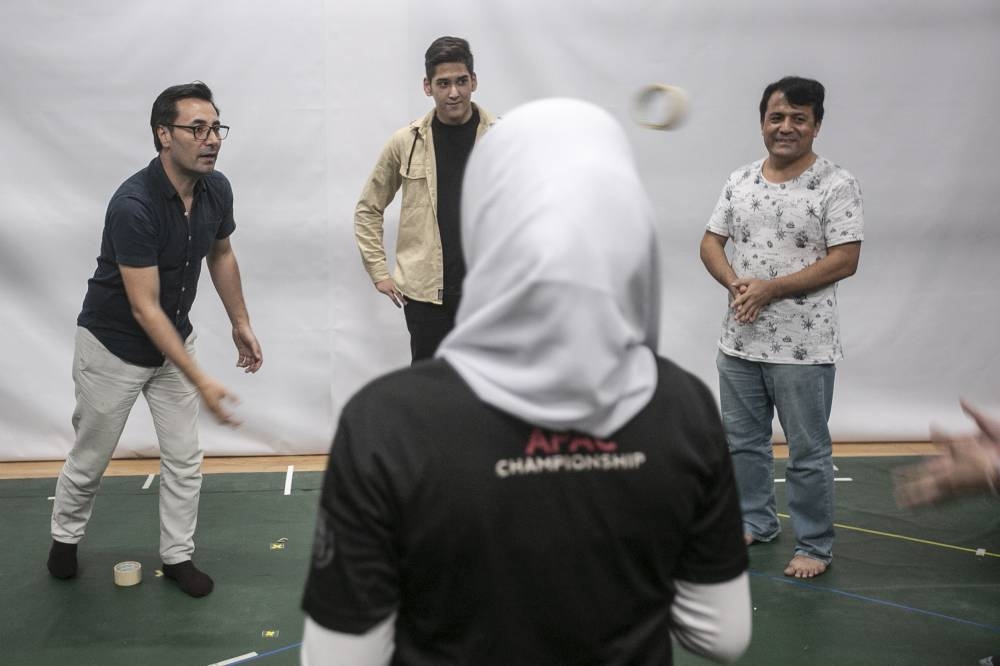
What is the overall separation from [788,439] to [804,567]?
43 centimetres

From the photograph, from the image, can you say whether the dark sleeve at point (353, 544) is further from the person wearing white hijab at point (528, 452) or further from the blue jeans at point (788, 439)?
the blue jeans at point (788, 439)

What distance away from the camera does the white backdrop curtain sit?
458 cm

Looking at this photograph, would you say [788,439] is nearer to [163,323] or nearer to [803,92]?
[803,92]

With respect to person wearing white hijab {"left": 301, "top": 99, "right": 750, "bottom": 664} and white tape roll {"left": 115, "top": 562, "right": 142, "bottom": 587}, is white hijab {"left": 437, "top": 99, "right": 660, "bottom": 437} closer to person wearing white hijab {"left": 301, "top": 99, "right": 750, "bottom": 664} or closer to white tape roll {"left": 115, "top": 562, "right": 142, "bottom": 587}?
person wearing white hijab {"left": 301, "top": 99, "right": 750, "bottom": 664}

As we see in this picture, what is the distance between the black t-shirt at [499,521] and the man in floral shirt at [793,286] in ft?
7.46

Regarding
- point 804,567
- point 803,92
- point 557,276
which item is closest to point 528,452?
point 557,276

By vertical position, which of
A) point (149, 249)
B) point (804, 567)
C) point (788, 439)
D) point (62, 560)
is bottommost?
point (62, 560)

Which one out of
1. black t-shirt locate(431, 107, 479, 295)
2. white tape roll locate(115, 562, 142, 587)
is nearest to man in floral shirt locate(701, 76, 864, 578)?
black t-shirt locate(431, 107, 479, 295)

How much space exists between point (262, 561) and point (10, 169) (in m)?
2.28

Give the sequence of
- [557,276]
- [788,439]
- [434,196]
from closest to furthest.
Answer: [557,276], [788,439], [434,196]

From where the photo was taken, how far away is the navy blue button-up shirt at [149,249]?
3074 mm

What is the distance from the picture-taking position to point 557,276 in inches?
42.2

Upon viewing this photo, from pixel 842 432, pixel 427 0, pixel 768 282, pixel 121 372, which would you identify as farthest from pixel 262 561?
pixel 842 432

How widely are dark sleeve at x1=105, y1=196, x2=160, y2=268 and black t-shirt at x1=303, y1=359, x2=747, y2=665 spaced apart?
Answer: 2.15 m
